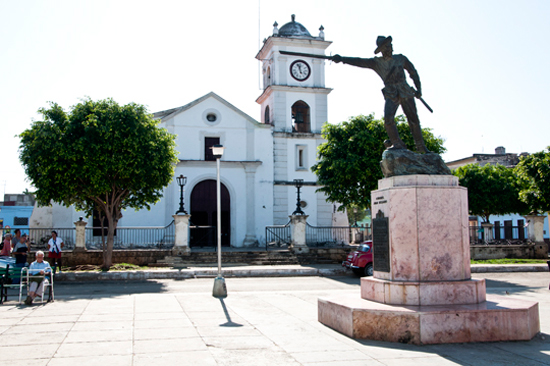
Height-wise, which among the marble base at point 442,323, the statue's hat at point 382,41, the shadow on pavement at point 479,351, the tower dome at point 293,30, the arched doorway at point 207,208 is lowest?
the shadow on pavement at point 479,351

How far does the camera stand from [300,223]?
22656mm

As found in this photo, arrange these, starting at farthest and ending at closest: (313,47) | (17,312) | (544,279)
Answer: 1. (313,47)
2. (544,279)
3. (17,312)

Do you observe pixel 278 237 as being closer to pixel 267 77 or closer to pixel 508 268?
pixel 508 268

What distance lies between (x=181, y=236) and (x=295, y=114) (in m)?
12.2

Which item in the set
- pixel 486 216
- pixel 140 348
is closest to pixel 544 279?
pixel 140 348

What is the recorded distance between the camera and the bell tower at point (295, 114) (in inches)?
1156

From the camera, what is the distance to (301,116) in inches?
1199

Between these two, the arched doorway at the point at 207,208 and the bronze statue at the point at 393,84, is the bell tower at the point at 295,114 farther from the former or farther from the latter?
the bronze statue at the point at 393,84

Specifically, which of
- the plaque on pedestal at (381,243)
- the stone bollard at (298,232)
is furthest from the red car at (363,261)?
the plaque on pedestal at (381,243)

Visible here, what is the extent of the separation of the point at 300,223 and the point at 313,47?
12492 millimetres

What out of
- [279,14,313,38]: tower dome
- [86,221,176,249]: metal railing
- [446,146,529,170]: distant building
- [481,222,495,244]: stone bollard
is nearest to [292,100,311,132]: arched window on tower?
[279,14,313,38]: tower dome

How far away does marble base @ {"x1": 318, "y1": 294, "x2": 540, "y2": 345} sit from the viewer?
663 centimetres

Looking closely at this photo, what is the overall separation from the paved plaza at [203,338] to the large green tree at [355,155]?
373 inches

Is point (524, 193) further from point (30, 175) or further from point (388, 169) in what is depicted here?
point (30, 175)
